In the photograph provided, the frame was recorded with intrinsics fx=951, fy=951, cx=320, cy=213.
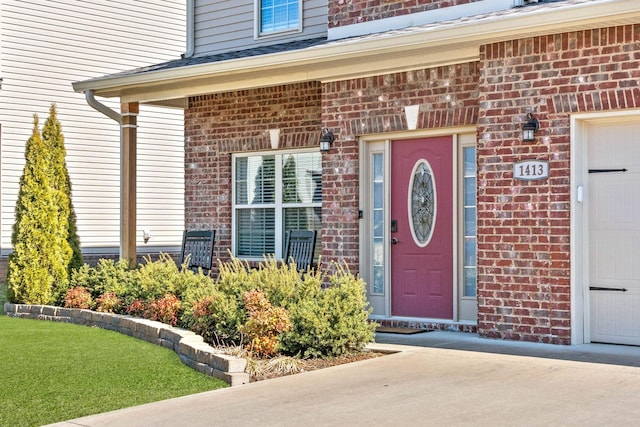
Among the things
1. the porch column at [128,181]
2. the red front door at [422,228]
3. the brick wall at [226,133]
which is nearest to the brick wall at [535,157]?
the red front door at [422,228]

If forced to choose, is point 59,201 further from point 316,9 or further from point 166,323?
point 316,9

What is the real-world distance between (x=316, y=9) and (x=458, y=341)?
20.1ft

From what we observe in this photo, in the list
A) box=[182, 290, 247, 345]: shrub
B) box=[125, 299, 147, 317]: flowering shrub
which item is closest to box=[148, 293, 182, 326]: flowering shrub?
box=[125, 299, 147, 317]: flowering shrub

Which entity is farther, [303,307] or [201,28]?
[201,28]

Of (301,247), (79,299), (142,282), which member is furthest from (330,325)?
(79,299)

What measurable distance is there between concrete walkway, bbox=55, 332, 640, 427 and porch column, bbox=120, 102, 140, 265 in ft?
19.7

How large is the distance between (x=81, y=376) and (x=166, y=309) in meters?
2.37

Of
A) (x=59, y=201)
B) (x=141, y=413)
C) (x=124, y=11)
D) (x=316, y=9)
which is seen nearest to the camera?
(x=141, y=413)

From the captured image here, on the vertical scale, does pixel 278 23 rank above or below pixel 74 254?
above

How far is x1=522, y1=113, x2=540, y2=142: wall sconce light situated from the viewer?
30.8 ft

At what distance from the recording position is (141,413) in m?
6.44

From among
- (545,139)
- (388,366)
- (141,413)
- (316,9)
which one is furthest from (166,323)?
(316,9)

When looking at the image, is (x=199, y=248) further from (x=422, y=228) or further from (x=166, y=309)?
(x=422, y=228)

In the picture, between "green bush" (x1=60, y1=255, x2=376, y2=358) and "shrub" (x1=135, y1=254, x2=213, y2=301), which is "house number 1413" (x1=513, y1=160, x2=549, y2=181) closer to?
"green bush" (x1=60, y1=255, x2=376, y2=358)
